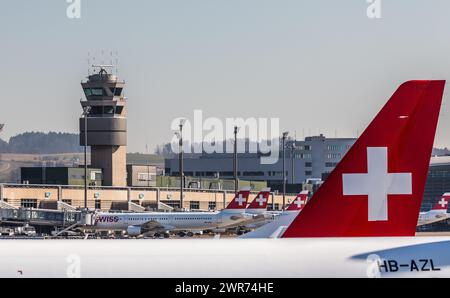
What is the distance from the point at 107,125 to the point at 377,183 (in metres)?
150

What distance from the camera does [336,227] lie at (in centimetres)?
2567

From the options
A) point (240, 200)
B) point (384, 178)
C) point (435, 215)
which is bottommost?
point (435, 215)

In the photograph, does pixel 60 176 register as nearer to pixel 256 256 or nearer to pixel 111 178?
pixel 111 178

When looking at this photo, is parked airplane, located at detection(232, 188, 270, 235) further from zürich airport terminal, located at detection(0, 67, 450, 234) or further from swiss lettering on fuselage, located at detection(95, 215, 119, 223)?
zürich airport terminal, located at detection(0, 67, 450, 234)

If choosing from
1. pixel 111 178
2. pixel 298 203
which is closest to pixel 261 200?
pixel 298 203

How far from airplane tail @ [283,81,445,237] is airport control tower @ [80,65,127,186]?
145224mm

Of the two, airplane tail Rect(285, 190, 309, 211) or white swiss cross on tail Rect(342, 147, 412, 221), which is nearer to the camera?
white swiss cross on tail Rect(342, 147, 412, 221)

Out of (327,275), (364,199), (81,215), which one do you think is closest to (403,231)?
(364,199)

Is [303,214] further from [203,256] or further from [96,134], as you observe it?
[96,134]

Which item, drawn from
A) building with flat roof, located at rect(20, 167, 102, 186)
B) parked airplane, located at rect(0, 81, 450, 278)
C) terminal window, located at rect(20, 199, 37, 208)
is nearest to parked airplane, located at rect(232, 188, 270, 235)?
terminal window, located at rect(20, 199, 37, 208)

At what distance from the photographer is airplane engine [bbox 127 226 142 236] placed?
384 ft

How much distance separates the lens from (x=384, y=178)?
26.2m

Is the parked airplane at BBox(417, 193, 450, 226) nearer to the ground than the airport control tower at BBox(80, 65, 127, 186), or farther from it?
nearer to the ground

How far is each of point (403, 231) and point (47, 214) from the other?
93173mm
